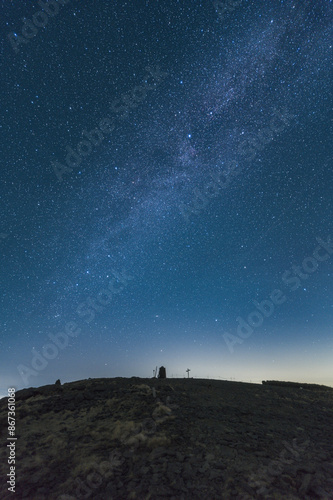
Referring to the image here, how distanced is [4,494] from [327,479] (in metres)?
9.26

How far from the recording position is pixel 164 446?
9539mm

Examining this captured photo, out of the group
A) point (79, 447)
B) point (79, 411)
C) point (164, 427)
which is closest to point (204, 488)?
point (164, 427)

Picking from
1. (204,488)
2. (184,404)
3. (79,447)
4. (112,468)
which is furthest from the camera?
(184,404)

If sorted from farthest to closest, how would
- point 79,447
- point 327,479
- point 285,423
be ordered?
point 285,423
point 79,447
point 327,479

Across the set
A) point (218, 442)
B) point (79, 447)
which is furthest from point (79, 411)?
point (218, 442)

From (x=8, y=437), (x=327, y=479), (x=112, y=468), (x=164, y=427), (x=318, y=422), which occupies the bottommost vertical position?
(x=327, y=479)

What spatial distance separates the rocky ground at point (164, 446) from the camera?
25.0 ft

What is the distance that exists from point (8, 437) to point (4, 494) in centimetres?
412

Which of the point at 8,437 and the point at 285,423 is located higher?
the point at 8,437

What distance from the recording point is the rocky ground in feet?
25.0

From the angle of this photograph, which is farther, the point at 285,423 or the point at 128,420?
the point at 285,423

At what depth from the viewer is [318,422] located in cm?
1322

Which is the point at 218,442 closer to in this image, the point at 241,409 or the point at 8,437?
the point at 241,409

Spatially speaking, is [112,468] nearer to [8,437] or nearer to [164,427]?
[164,427]
